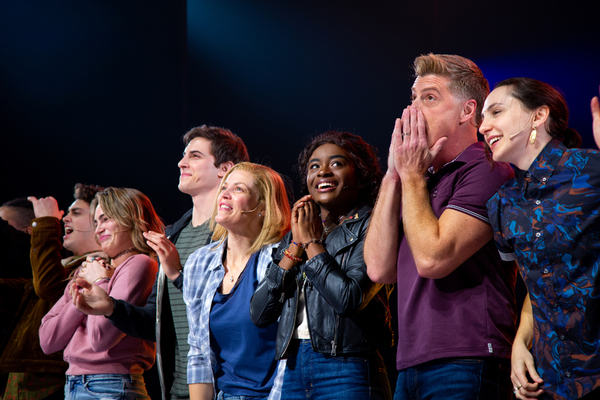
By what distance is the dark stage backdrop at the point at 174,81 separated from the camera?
427 cm

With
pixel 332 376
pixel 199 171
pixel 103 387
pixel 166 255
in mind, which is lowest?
pixel 103 387

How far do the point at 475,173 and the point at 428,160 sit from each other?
0.14 metres

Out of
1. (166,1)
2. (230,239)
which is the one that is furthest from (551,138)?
(166,1)

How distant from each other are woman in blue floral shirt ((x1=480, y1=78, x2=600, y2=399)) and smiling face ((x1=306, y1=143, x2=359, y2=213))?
0.79 m

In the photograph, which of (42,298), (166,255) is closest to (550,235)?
(166,255)

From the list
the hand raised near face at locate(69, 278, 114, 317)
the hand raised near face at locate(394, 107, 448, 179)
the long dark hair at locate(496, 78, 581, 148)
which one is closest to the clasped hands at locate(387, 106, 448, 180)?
the hand raised near face at locate(394, 107, 448, 179)

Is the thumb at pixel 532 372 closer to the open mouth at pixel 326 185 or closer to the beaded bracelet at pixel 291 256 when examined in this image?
the beaded bracelet at pixel 291 256

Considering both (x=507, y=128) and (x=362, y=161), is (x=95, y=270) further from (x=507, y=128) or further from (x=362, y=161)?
(x=507, y=128)

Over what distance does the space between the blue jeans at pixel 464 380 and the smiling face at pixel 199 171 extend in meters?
2.00

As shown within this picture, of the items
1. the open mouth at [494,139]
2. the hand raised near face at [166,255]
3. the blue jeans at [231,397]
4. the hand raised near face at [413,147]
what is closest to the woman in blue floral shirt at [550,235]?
the open mouth at [494,139]

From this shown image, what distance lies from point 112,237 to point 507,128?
2.31 metres

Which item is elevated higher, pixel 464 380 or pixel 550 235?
pixel 550 235

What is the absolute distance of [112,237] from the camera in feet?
10.6

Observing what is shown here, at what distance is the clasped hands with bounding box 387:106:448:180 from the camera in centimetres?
177
